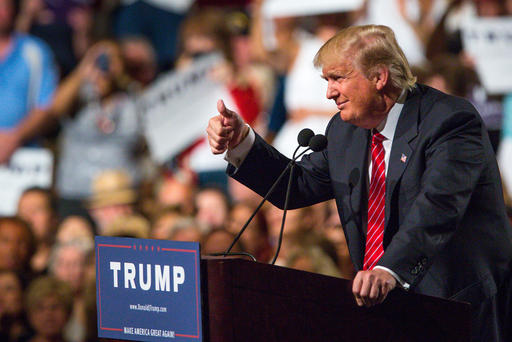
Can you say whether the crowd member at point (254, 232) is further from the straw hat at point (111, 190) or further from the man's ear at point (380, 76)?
the man's ear at point (380, 76)

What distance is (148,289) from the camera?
7.43 ft

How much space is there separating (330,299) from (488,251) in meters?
0.47

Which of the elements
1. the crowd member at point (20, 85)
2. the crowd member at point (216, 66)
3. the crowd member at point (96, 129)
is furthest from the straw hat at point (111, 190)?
the crowd member at point (20, 85)

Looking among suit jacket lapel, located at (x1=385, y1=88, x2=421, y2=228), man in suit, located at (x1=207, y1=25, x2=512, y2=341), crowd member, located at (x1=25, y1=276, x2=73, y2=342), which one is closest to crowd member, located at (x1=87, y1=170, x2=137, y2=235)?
crowd member, located at (x1=25, y1=276, x2=73, y2=342)

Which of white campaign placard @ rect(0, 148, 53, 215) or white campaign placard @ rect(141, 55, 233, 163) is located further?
white campaign placard @ rect(0, 148, 53, 215)

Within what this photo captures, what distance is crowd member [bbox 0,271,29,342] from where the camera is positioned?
4832 mm

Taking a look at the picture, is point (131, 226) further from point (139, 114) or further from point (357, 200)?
point (357, 200)

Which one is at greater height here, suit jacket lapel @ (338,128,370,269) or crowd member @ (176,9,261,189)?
crowd member @ (176,9,261,189)

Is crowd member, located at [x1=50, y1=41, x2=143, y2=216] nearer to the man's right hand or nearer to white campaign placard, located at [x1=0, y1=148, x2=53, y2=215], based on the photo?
white campaign placard, located at [x1=0, y1=148, x2=53, y2=215]

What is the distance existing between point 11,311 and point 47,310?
0.85 ft

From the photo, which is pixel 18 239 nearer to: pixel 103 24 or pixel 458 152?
pixel 103 24

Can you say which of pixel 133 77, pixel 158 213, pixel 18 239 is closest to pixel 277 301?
pixel 18 239

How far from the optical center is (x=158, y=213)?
6352 mm

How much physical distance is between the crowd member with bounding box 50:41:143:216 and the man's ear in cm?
496
